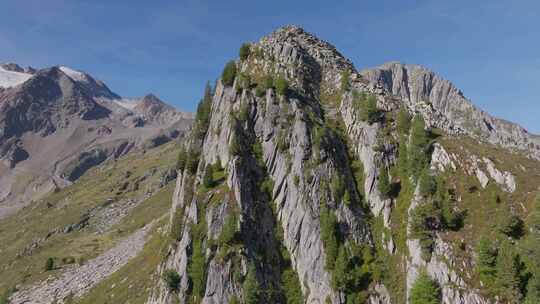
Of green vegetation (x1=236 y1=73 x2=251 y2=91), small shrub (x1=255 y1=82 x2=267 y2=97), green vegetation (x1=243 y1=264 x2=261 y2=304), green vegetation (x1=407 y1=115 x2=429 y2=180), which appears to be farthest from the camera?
green vegetation (x1=236 y1=73 x2=251 y2=91)

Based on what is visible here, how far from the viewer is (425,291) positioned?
65.1 m

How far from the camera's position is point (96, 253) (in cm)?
15275

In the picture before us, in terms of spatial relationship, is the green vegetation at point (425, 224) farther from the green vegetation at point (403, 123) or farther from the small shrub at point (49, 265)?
the small shrub at point (49, 265)

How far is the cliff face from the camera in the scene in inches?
2953

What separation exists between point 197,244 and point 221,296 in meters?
13.7

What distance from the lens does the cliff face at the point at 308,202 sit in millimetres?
75000

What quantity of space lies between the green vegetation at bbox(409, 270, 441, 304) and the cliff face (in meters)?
1.70

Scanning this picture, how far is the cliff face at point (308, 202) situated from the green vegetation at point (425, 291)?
1.70 metres

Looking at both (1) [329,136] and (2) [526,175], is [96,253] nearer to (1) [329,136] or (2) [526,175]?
(1) [329,136]

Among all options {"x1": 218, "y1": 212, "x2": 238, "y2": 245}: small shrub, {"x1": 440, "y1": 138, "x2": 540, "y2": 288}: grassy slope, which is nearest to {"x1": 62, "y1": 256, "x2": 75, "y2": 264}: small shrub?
{"x1": 218, "y1": 212, "x2": 238, "y2": 245}: small shrub

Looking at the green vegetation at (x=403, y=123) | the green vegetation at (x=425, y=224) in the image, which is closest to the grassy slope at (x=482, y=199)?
the green vegetation at (x=425, y=224)

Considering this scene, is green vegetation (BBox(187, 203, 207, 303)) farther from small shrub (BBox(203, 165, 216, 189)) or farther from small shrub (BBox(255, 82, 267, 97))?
small shrub (BBox(255, 82, 267, 97))

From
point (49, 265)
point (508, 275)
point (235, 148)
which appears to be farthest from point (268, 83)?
point (49, 265)

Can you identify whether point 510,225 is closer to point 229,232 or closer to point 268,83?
point 229,232
